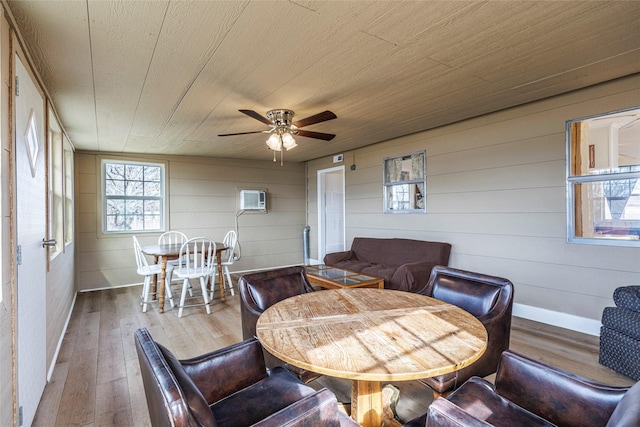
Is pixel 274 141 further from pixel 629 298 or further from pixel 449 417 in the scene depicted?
pixel 629 298

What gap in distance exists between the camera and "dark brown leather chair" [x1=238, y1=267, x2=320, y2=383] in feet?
6.43

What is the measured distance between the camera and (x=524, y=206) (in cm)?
340

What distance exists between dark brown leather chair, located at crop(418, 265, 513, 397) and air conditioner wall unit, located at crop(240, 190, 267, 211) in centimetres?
466

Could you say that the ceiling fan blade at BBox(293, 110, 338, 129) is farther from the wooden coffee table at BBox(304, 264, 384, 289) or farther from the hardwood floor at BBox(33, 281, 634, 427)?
the hardwood floor at BBox(33, 281, 634, 427)

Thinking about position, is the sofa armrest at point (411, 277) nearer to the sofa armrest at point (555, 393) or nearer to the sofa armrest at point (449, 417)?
the sofa armrest at point (555, 393)

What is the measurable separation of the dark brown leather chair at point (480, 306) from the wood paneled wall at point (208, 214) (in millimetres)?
4775

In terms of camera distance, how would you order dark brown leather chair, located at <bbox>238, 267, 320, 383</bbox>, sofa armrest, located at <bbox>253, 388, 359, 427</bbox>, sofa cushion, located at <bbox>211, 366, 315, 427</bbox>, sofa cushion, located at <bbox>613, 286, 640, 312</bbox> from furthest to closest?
1. sofa cushion, located at <bbox>613, 286, 640, 312</bbox>
2. dark brown leather chair, located at <bbox>238, 267, 320, 383</bbox>
3. sofa cushion, located at <bbox>211, 366, 315, 427</bbox>
4. sofa armrest, located at <bbox>253, 388, 359, 427</bbox>

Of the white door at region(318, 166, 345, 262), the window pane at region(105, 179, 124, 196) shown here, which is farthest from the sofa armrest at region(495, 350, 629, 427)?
the window pane at region(105, 179, 124, 196)

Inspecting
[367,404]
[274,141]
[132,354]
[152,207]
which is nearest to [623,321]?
[367,404]

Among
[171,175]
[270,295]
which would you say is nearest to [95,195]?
[171,175]

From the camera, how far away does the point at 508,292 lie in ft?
6.03

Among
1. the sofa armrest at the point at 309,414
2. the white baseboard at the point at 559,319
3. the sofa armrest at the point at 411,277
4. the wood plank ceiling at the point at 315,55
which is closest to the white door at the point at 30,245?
the wood plank ceiling at the point at 315,55

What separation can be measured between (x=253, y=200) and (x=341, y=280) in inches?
133

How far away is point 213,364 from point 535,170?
351cm
